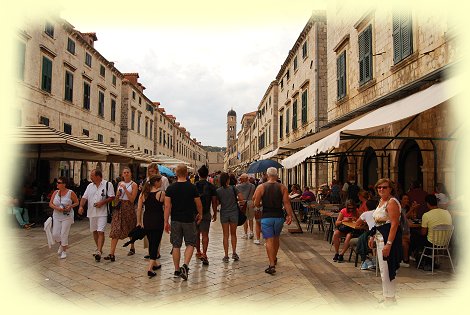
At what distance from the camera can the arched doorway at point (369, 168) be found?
12.4 metres

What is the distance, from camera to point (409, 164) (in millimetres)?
10031

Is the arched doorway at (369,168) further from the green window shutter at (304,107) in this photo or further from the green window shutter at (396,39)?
the green window shutter at (304,107)

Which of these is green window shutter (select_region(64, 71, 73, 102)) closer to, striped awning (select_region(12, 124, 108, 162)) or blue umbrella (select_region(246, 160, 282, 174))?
striped awning (select_region(12, 124, 108, 162))

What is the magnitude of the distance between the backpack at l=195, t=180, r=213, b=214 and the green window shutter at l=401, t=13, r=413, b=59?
643cm

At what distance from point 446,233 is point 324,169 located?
11.8 meters

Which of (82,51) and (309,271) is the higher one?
(82,51)

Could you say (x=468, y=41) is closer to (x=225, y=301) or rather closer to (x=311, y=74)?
(x=225, y=301)

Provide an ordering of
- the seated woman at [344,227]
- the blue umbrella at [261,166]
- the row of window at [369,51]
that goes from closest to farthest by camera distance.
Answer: the seated woman at [344,227]
the row of window at [369,51]
the blue umbrella at [261,166]

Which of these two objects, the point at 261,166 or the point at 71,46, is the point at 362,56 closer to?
the point at 261,166

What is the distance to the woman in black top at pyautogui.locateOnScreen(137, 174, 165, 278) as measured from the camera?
578cm

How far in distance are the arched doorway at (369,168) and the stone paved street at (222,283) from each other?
19.5ft

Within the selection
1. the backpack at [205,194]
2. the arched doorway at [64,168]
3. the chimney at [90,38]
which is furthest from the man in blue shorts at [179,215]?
the chimney at [90,38]

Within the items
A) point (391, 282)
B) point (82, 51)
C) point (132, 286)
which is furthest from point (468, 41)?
point (82, 51)

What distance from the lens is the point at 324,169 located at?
57.5ft
